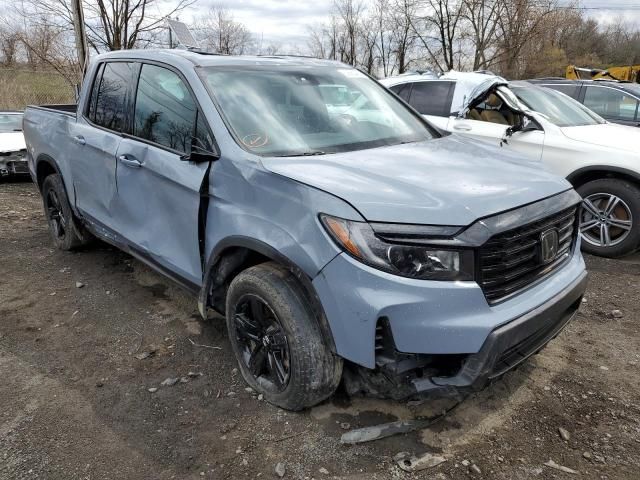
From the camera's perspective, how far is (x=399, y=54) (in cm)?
3747

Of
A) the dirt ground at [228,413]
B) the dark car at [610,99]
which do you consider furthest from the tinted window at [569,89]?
the dirt ground at [228,413]

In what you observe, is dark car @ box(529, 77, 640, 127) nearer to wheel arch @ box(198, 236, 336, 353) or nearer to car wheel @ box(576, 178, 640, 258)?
car wheel @ box(576, 178, 640, 258)

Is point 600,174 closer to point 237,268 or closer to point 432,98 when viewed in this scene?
point 432,98

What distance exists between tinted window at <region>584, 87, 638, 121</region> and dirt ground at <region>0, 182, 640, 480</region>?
544 cm

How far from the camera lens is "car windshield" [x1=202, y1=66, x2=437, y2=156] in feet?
9.39

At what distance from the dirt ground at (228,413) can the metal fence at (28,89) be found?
57.8 feet

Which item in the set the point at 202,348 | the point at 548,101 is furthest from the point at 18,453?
the point at 548,101

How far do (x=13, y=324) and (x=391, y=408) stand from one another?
2.91m

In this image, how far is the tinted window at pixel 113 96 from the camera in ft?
12.6

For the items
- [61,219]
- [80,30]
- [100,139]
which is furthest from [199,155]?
[80,30]

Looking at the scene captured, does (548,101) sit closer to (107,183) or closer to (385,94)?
(385,94)

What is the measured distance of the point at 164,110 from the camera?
335 cm

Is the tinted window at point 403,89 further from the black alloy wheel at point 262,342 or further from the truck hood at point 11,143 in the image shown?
the truck hood at point 11,143

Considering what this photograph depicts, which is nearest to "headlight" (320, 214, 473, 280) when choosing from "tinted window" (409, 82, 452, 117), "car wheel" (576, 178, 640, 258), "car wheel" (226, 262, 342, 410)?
"car wheel" (226, 262, 342, 410)
